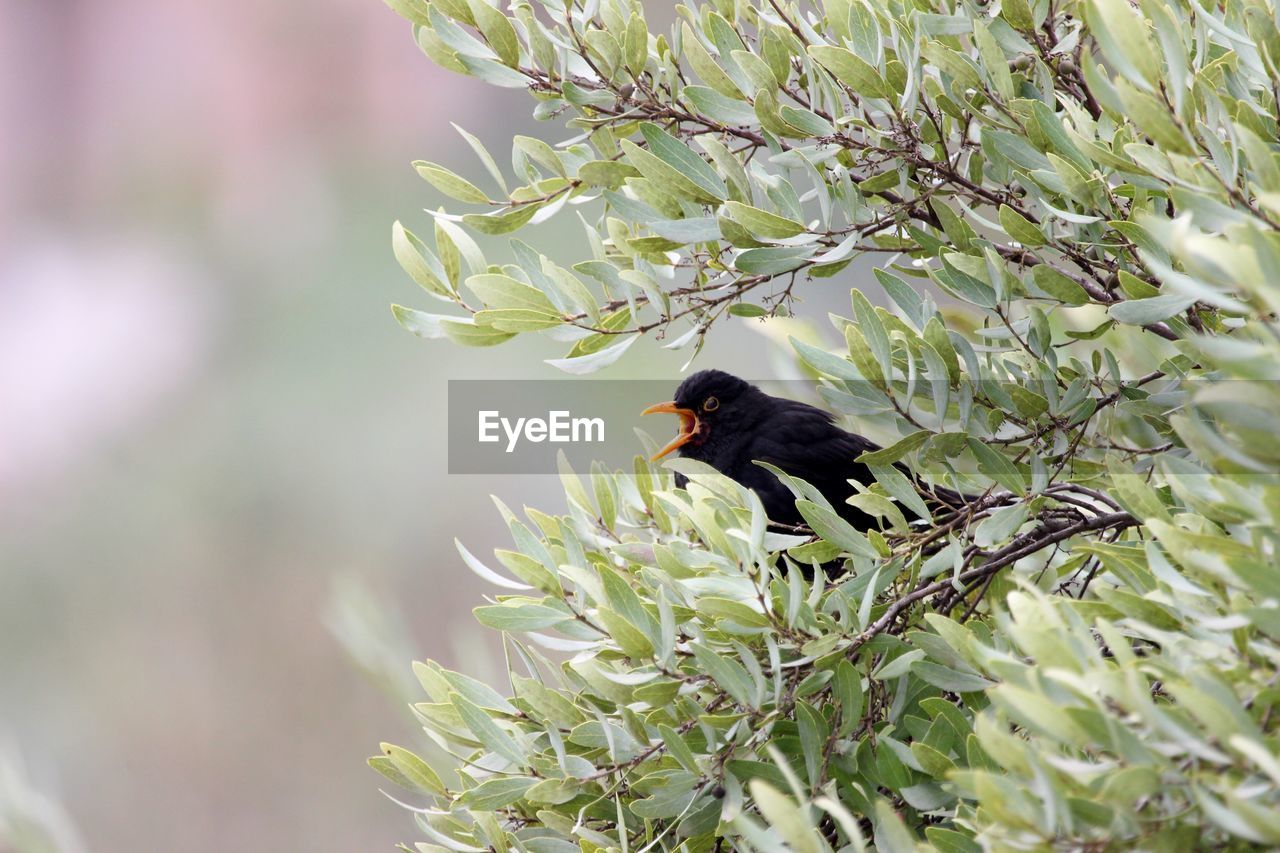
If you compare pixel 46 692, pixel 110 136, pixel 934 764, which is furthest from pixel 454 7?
pixel 110 136

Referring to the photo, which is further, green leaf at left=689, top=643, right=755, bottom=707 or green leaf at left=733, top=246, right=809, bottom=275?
Result: green leaf at left=733, top=246, right=809, bottom=275

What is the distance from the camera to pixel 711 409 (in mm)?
2998

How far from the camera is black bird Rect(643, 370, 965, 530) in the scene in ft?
8.76

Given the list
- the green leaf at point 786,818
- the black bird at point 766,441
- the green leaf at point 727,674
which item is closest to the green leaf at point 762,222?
the green leaf at point 727,674

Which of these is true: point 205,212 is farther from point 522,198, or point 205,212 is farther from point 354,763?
point 522,198

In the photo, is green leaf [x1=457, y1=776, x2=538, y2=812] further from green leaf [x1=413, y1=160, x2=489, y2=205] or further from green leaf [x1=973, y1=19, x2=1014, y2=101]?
green leaf [x1=973, y1=19, x2=1014, y2=101]

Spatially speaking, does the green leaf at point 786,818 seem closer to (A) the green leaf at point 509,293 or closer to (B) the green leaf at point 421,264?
(A) the green leaf at point 509,293

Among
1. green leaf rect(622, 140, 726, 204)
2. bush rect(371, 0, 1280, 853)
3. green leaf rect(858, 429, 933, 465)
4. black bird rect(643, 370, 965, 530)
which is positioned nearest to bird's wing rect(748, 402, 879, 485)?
black bird rect(643, 370, 965, 530)

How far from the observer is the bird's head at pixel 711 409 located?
297 centimetres

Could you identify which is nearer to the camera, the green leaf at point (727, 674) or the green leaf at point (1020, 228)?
the green leaf at point (727, 674)

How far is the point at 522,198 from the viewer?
1.62m

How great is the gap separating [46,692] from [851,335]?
204 inches

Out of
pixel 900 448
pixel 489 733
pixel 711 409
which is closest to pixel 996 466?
pixel 900 448

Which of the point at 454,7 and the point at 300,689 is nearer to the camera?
the point at 454,7
